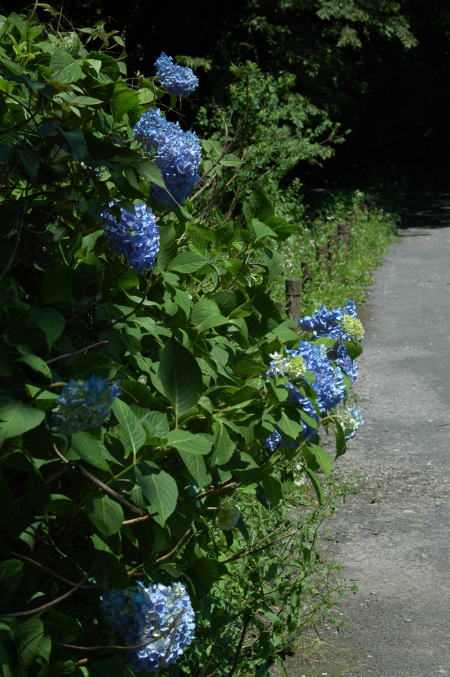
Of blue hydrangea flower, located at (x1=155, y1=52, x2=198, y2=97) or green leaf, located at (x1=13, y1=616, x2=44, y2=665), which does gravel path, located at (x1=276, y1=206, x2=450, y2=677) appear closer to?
green leaf, located at (x1=13, y1=616, x2=44, y2=665)

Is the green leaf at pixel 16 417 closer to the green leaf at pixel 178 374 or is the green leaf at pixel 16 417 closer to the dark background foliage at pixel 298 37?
the green leaf at pixel 178 374

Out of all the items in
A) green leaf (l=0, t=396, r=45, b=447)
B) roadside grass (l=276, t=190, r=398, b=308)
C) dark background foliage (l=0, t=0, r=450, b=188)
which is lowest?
roadside grass (l=276, t=190, r=398, b=308)

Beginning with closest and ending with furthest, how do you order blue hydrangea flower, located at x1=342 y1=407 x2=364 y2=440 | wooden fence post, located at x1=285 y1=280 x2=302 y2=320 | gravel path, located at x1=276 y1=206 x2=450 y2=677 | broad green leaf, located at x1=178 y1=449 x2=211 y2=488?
broad green leaf, located at x1=178 y1=449 x2=211 y2=488 < blue hydrangea flower, located at x1=342 y1=407 x2=364 y2=440 < gravel path, located at x1=276 y1=206 x2=450 y2=677 < wooden fence post, located at x1=285 y1=280 x2=302 y2=320

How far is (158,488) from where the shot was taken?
1981 millimetres

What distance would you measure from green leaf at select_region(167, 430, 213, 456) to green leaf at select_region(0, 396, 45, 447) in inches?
12.7

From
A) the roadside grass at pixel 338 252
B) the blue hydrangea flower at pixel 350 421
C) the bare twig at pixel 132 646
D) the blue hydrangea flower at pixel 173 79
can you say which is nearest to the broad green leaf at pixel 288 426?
the blue hydrangea flower at pixel 350 421

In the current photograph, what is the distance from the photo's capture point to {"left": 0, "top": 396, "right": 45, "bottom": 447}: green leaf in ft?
5.98

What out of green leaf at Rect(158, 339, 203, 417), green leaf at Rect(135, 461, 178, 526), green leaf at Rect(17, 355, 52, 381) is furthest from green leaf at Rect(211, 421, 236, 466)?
green leaf at Rect(17, 355, 52, 381)

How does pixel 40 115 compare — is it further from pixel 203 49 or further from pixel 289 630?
pixel 203 49

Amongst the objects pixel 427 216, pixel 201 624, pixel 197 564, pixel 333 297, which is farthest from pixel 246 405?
pixel 427 216

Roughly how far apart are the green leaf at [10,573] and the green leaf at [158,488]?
29 cm

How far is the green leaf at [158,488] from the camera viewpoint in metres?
1.96

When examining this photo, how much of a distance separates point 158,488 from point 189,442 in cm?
14

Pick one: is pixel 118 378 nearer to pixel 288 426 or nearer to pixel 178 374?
pixel 178 374
